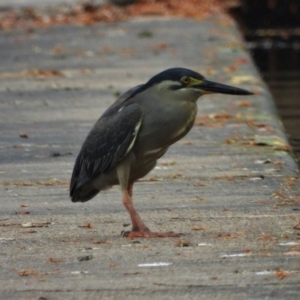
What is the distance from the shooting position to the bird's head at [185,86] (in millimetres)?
7375

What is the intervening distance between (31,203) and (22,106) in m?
4.85

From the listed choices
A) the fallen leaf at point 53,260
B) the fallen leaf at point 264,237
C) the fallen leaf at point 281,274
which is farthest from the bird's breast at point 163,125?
the fallen leaf at point 281,274

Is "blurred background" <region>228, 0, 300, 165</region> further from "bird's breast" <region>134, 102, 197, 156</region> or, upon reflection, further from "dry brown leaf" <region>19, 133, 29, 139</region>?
"bird's breast" <region>134, 102, 197, 156</region>

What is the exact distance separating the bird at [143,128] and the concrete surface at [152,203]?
0.33 m

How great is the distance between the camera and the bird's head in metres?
7.38

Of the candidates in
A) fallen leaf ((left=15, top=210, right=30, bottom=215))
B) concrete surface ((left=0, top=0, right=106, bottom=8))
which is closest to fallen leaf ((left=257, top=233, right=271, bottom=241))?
fallen leaf ((left=15, top=210, right=30, bottom=215))

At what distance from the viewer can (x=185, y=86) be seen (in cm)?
740

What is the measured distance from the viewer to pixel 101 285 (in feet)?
20.4

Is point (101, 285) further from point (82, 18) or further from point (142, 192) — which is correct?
point (82, 18)

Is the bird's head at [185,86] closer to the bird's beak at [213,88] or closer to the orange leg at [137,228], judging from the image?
the bird's beak at [213,88]

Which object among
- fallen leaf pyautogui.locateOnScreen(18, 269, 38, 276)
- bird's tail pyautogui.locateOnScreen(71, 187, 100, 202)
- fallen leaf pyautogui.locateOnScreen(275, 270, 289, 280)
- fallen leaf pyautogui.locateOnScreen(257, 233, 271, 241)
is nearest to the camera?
fallen leaf pyautogui.locateOnScreen(275, 270, 289, 280)

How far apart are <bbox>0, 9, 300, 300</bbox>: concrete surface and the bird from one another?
33 centimetres

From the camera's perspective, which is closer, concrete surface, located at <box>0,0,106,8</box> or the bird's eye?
the bird's eye

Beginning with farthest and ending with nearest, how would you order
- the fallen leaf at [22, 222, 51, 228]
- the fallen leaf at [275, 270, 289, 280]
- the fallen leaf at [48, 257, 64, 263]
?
the fallen leaf at [22, 222, 51, 228] < the fallen leaf at [48, 257, 64, 263] < the fallen leaf at [275, 270, 289, 280]
